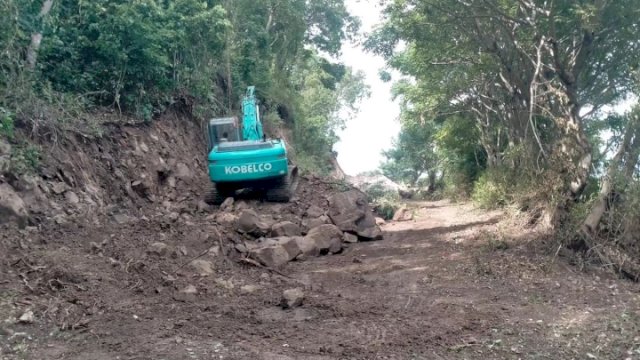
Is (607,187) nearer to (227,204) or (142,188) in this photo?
(227,204)

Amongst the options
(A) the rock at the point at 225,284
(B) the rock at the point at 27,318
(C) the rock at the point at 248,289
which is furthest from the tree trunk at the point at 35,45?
(B) the rock at the point at 27,318

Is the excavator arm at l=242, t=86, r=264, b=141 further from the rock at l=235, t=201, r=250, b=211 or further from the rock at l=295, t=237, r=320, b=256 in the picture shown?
the rock at l=295, t=237, r=320, b=256

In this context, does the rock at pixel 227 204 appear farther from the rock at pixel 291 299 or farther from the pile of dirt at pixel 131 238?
the rock at pixel 291 299

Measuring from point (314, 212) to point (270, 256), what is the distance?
11.2 ft

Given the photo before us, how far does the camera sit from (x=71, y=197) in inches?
339

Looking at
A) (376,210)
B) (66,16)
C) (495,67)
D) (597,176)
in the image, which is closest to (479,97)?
(495,67)

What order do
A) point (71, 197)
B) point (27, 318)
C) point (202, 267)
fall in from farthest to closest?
point (71, 197) → point (202, 267) → point (27, 318)

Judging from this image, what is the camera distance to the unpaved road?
517cm

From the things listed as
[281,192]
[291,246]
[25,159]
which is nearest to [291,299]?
[291,246]

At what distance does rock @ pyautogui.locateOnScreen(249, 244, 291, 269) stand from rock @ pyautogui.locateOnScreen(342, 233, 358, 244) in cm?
252

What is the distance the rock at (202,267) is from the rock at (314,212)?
426 centimetres

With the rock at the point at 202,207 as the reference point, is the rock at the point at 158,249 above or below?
below

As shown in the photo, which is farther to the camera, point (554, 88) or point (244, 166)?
point (244, 166)

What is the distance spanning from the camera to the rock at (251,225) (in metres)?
10.2
